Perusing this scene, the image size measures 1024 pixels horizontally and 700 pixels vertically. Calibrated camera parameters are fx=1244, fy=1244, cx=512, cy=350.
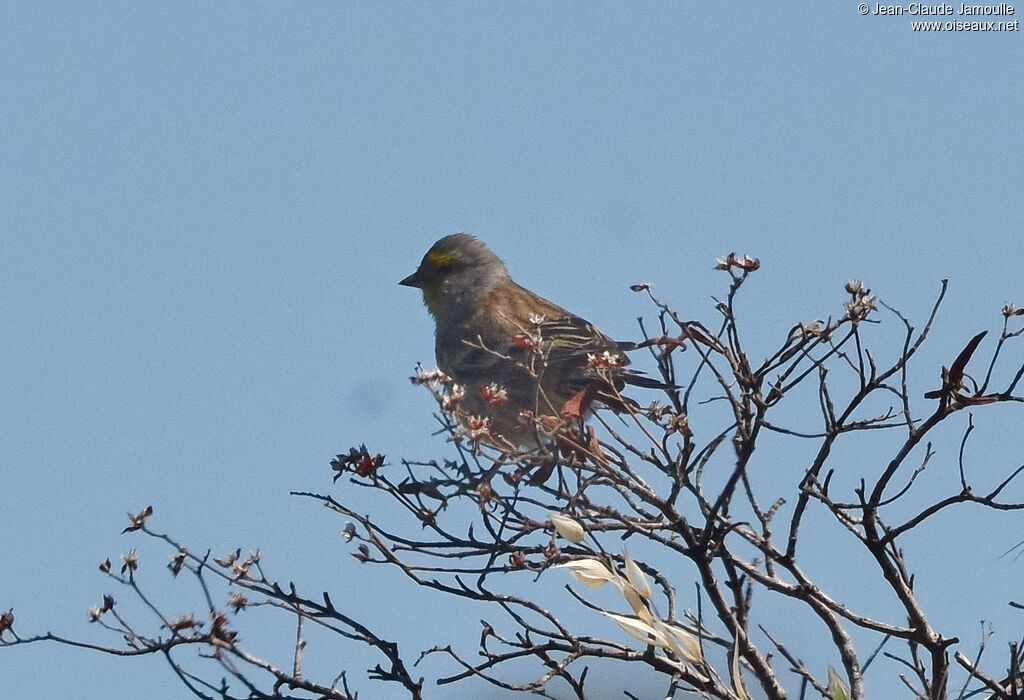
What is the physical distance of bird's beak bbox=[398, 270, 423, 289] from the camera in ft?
28.1

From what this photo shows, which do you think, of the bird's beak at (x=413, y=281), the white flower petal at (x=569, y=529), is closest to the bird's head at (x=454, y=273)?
the bird's beak at (x=413, y=281)

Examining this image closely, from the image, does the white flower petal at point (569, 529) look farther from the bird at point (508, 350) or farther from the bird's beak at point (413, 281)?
the bird's beak at point (413, 281)

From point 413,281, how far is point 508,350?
1511mm

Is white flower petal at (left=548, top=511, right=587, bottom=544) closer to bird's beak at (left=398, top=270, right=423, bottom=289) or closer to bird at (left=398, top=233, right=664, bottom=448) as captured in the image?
bird at (left=398, top=233, right=664, bottom=448)

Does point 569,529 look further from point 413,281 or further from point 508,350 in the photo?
point 413,281

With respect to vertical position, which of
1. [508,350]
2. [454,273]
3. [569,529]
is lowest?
[569,529]

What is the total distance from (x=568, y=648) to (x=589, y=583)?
1.10 meters

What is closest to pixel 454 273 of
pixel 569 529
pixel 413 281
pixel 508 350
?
pixel 413 281

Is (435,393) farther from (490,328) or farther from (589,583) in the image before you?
(490,328)

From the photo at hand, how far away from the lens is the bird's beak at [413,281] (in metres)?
8.58

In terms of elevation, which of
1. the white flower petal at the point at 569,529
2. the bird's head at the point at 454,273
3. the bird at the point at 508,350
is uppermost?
the bird's head at the point at 454,273

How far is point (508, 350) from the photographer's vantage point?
7312mm

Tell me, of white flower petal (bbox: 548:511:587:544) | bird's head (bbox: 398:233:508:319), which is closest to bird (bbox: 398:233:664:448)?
bird's head (bbox: 398:233:508:319)

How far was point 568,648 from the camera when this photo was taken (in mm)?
4105
